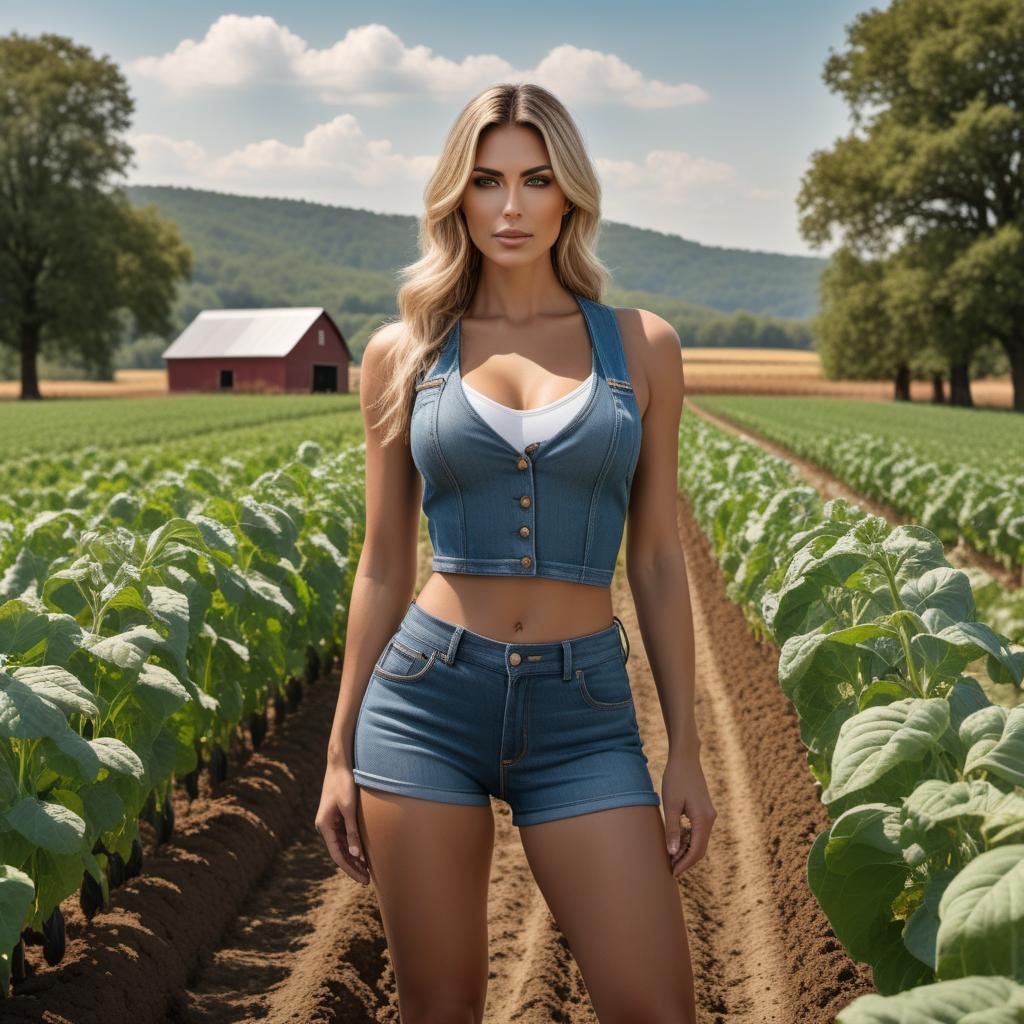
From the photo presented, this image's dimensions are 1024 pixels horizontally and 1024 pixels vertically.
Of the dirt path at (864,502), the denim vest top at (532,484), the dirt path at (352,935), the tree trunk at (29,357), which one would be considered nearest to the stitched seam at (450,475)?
the denim vest top at (532,484)

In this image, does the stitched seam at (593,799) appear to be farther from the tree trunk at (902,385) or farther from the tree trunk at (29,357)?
the tree trunk at (902,385)

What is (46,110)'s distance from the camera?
55625 mm

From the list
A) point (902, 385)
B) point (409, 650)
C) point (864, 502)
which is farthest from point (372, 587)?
Answer: point (902, 385)

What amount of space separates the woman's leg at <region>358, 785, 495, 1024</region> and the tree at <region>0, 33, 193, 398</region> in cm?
5458

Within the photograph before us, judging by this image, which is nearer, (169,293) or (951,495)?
(951,495)

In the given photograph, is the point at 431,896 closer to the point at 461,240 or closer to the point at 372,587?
the point at 372,587

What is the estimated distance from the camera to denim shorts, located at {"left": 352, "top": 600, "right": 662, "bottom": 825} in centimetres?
243

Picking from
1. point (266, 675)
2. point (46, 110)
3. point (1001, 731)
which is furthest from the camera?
point (46, 110)

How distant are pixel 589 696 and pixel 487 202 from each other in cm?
106

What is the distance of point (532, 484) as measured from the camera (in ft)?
8.22

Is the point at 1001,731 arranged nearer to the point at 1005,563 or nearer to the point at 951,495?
the point at 1005,563

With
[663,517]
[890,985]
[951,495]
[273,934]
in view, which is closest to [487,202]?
[663,517]

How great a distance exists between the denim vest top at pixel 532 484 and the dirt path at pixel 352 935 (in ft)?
7.24

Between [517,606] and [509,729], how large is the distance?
24cm
